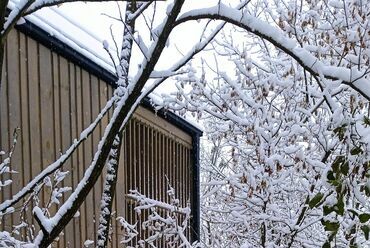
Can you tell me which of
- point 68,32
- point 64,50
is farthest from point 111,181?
point 68,32

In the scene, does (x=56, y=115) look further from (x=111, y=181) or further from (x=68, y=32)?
(x=111, y=181)

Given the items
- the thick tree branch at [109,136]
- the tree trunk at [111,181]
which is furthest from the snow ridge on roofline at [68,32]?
the thick tree branch at [109,136]

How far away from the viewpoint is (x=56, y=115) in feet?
16.6

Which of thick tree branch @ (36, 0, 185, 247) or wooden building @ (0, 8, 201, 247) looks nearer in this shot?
Answer: thick tree branch @ (36, 0, 185, 247)

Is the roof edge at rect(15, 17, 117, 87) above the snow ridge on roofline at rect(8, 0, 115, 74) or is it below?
below

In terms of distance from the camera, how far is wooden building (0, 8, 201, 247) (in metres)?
4.54

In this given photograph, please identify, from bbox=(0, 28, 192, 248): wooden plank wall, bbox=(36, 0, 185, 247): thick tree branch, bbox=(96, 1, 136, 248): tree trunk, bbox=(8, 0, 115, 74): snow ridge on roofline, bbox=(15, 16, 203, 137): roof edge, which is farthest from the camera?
bbox=(8, 0, 115, 74): snow ridge on roofline

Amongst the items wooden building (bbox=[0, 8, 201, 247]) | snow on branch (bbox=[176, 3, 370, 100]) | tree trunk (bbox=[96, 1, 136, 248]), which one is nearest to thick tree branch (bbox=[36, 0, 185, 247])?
snow on branch (bbox=[176, 3, 370, 100])

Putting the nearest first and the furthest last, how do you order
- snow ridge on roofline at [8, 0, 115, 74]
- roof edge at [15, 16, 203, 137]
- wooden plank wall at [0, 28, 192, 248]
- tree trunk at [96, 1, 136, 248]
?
1. tree trunk at [96, 1, 136, 248]
2. wooden plank wall at [0, 28, 192, 248]
3. roof edge at [15, 16, 203, 137]
4. snow ridge on roofline at [8, 0, 115, 74]

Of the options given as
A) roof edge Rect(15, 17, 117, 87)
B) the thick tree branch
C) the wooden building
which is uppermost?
roof edge Rect(15, 17, 117, 87)

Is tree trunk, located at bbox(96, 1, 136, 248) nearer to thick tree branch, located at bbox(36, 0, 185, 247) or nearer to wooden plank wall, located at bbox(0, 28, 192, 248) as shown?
wooden plank wall, located at bbox(0, 28, 192, 248)

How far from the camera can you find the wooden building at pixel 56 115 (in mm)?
4539

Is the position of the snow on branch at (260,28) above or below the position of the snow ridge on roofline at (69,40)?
below

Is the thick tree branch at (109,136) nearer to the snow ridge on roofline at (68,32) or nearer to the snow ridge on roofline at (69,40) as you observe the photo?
the snow ridge on roofline at (69,40)
